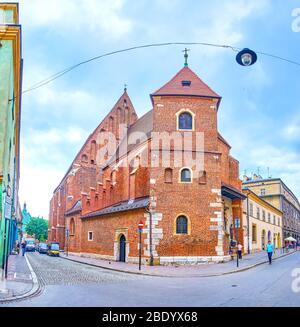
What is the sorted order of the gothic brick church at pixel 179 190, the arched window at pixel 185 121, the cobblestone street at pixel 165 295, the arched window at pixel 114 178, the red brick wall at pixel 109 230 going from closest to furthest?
1. the cobblestone street at pixel 165 295
2. the gothic brick church at pixel 179 190
3. the red brick wall at pixel 109 230
4. the arched window at pixel 185 121
5. the arched window at pixel 114 178

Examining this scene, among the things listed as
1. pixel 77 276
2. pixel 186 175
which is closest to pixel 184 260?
pixel 186 175

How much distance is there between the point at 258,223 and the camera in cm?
4253

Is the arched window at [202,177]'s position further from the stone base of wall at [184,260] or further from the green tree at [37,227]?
the green tree at [37,227]

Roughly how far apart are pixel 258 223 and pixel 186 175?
20.7 meters

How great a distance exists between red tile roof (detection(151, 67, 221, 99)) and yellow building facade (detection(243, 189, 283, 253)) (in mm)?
13891

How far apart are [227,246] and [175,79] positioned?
14.0m

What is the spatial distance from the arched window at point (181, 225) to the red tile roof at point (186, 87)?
9.39 m

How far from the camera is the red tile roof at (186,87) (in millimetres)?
27333

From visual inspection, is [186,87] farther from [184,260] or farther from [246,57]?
[246,57]

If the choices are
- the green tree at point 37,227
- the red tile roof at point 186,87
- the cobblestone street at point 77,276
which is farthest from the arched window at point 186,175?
the green tree at point 37,227

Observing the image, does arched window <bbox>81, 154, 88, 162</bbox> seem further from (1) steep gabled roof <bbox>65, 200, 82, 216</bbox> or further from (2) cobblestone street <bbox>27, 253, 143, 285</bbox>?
(2) cobblestone street <bbox>27, 253, 143, 285</bbox>

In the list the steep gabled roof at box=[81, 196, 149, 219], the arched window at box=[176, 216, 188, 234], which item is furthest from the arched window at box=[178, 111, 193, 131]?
the arched window at box=[176, 216, 188, 234]

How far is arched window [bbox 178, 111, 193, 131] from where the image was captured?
26.8 meters
